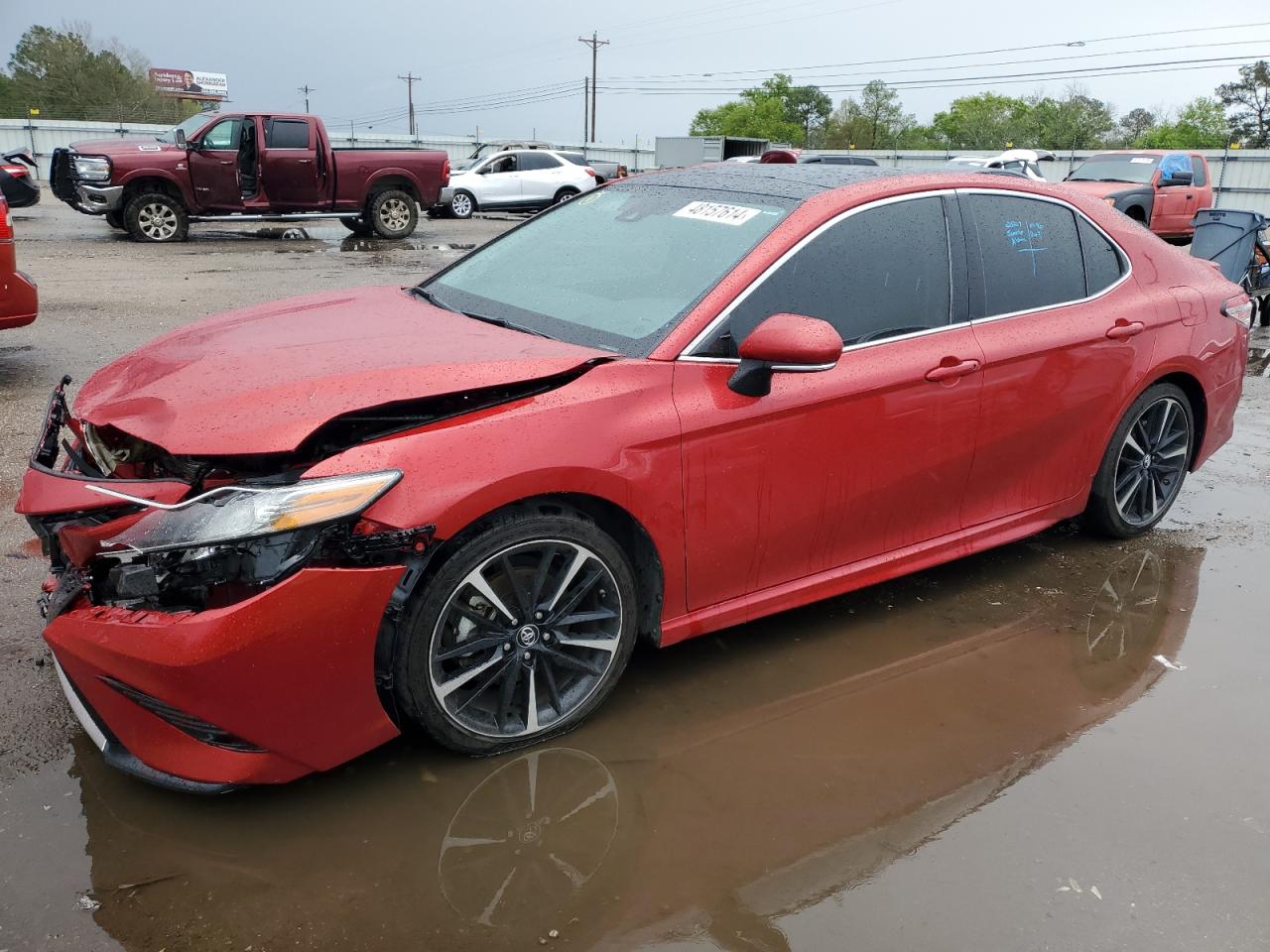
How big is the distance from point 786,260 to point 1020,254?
1180 mm

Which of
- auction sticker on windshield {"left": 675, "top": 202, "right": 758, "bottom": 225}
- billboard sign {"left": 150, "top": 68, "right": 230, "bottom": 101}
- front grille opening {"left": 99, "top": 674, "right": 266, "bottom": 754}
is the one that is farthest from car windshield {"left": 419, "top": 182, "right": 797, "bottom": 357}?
billboard sign {"left": 150, "top": 68, "right": 230, "bottom": 101}

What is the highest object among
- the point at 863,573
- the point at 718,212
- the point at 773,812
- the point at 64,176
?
the point at 718,212

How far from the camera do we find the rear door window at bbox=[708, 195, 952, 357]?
129 inches

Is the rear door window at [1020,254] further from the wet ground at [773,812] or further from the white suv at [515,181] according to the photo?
the white suv at [515,181]

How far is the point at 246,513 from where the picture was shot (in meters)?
2.46

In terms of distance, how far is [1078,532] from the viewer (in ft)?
16.2

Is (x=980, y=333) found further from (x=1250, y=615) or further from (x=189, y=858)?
(x=189, y=858)

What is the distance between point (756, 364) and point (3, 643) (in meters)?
2.68

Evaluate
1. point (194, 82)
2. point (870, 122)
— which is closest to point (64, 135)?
point (870, 122)

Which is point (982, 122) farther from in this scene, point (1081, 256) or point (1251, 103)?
point (1081, 256)

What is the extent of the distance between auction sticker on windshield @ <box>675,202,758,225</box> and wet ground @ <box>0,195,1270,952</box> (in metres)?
1.49

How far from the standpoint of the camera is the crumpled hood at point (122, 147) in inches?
584

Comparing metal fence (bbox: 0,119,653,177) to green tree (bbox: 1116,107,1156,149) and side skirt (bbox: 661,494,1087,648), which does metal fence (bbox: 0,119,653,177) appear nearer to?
side skirt (bbox: 661,494,1087,648)

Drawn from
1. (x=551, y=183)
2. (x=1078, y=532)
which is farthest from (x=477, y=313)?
(x=551, y=183)
